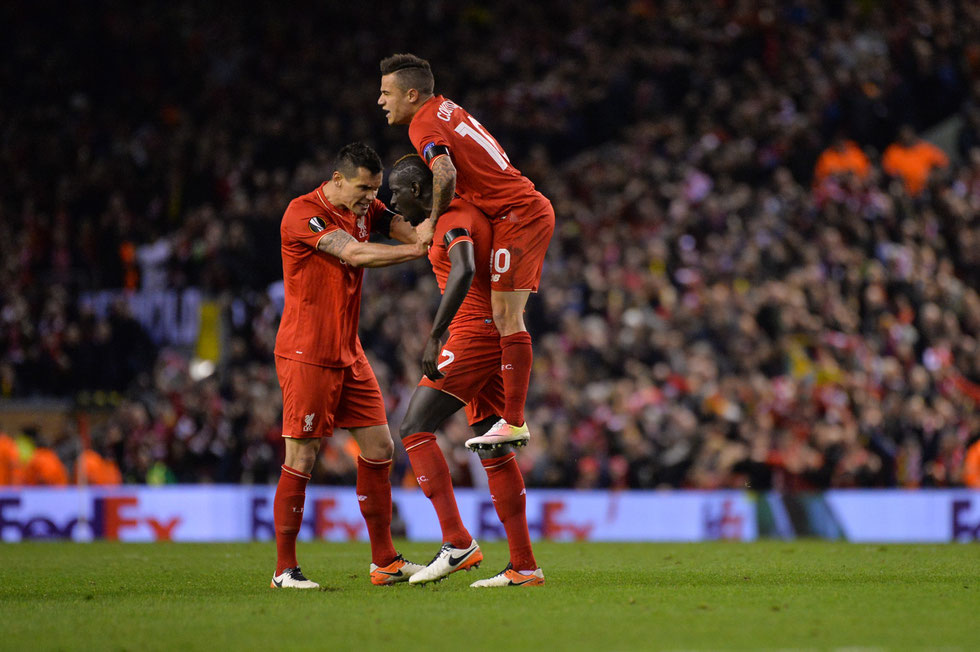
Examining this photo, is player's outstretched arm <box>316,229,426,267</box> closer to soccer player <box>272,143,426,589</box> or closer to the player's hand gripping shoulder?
soccer player <box>272,143,426,589</box>

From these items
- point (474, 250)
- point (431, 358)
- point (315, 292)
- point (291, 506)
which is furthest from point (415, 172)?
point (291, 506)

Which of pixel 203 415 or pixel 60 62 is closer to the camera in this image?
pixel 203 415

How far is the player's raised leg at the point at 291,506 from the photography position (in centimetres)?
824

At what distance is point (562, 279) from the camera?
19.6m

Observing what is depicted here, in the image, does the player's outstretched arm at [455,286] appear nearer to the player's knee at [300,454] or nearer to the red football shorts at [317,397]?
the red football shorts at [317,397]

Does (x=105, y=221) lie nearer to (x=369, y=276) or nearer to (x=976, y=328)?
(x=369, y=276)

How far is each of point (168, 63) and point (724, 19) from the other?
10.5 metres

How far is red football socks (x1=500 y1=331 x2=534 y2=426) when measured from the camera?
7852 millimetres

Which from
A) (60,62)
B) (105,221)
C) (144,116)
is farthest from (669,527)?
(60,62)

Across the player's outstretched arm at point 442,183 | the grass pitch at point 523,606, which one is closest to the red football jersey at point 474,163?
the player's outstretched arm at point 442,183

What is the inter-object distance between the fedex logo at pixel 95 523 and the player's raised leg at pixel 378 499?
826 centimetres

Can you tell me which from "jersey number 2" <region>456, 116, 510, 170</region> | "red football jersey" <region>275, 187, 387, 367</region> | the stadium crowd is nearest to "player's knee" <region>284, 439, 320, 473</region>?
"red football jersey" <region>275, 187, 387, 367</region>

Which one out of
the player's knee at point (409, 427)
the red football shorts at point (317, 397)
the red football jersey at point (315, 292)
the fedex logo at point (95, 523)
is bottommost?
the fedex logo at point (95, 523)

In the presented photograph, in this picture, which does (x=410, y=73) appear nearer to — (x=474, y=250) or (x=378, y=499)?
(x=474, y=250)
